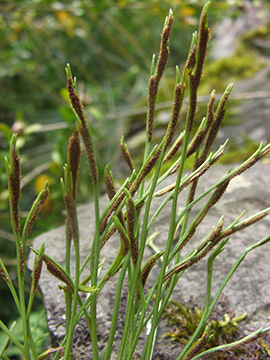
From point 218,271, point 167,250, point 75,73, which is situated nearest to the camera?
point 167,250

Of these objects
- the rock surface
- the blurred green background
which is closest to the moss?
the rock surface

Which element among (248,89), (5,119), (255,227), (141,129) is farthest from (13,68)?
(255,227)

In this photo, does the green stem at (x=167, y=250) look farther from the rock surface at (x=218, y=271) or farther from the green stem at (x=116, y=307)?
the rock surface at (x=218, y=271)

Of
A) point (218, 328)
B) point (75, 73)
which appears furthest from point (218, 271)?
point (75, 73)

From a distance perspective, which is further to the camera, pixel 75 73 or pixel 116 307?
pixel 75 73

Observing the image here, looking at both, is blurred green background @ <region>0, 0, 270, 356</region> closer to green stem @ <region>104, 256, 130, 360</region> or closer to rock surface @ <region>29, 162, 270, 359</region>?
rock surface @ <region>29, 162, 270, 359</region>

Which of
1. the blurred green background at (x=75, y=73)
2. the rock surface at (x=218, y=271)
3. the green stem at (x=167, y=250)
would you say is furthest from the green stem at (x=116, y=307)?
the blurred green background at (x=75, y=73)

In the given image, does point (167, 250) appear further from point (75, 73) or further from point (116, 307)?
point (75, 73)
